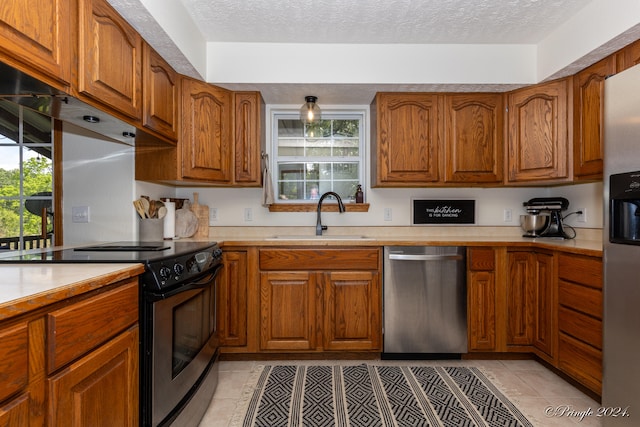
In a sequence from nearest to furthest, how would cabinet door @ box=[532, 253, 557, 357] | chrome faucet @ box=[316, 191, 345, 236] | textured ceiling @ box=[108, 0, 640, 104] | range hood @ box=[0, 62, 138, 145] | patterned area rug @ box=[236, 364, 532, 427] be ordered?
1. range hood @ box=[0, 62, 138, 145]
2. patterned area rug @ box=[236, 364, 532, 427]
3. textured ceiling @ box=[108, 0, 640, 104]
4. cabinet door @ box=[532, 253, 557, 357]
5. chrome faucet @ box=[316, 191, 345, 236]

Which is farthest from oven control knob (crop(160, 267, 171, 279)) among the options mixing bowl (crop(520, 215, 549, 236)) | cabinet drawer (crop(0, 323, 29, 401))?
mixing bowl (crop(520, 215, 549, 236))

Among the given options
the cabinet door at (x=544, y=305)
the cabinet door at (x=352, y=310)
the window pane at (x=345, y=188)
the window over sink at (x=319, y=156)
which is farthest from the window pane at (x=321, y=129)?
the cabinet door at (x=544, y=305)

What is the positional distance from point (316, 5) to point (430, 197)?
1801 millimetres

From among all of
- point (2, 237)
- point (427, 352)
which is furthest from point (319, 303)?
point (2, 237)

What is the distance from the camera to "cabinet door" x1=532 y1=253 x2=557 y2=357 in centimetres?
236

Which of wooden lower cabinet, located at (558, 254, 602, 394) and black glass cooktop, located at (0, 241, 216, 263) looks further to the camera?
wooden lower cabinet, located at (558, 254, 602, 394)

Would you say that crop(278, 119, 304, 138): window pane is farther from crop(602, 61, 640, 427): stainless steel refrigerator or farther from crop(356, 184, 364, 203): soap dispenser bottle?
crop(602, 61, 640, 427): stainless steel refrigerator

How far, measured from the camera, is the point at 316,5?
213cm

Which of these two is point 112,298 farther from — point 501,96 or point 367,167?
point 501,96

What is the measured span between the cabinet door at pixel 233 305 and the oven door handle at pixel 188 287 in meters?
0.37

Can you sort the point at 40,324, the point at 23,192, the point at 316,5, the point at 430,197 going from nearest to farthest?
the point at 40,324
the point at 316,5
the point at 23,192
the point at 430,197

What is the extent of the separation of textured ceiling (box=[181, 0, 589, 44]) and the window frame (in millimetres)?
685

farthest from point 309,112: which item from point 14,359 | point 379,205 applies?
point 14,359

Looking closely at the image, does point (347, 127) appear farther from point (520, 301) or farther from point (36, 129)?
point (36, 129)
